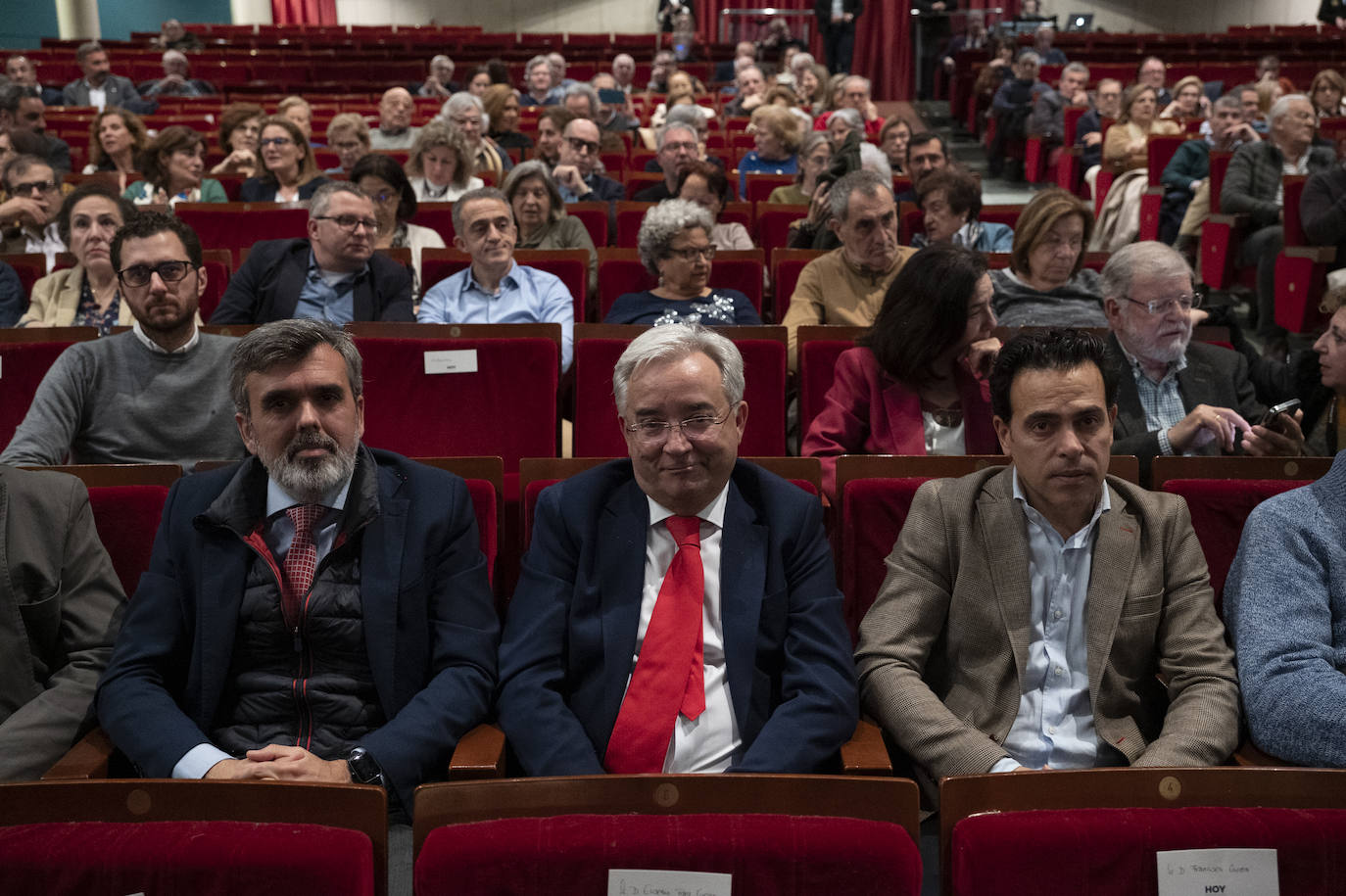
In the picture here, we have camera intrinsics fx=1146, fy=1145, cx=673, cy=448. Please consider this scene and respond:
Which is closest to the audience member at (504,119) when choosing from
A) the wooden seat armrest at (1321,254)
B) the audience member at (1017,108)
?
the audience member at (1017,108)

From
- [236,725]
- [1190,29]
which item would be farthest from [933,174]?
[1190,29]

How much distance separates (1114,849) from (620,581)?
0.74 metres

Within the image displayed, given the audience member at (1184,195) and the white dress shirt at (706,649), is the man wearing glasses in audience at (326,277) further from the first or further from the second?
the audience member at (1184,195)

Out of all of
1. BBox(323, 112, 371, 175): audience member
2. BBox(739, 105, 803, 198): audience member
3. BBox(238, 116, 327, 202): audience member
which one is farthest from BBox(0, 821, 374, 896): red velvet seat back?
BBox(739, 105, 803, 198): audience member

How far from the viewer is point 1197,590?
1582 mm

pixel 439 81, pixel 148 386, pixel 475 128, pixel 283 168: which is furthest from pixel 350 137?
pixel 439 81

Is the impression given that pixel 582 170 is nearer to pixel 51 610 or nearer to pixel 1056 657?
pixel 51 610

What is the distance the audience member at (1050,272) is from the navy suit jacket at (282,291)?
1.61m

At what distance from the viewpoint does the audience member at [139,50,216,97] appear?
9742 mm

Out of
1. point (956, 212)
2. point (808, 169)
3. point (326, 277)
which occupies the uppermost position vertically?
point (808, 169)

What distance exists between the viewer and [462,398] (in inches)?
98.1

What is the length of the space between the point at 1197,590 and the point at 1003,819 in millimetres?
665

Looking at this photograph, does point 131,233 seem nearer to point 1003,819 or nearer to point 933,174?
point 1003,819

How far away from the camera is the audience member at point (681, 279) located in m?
2.96
